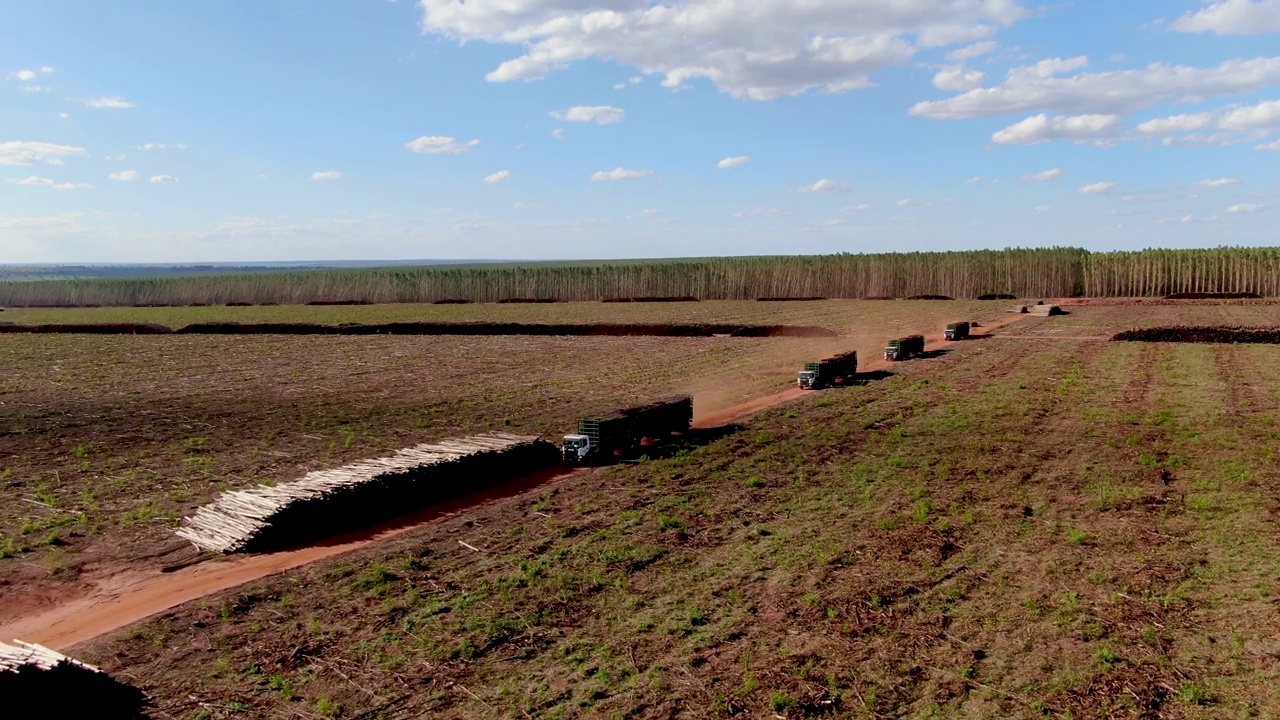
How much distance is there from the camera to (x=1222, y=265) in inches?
2422

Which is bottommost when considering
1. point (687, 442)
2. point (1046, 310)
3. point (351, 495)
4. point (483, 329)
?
point (687, 442)

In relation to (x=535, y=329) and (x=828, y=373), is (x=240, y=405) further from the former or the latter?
(x=535, y=329)

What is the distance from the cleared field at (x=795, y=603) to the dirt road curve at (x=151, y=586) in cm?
48

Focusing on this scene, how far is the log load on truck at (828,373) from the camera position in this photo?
881 inches

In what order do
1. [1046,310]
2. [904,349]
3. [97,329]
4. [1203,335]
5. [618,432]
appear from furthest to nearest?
[97,329] < [1046,310] < [1203,335] < [904,349] < [618,432]

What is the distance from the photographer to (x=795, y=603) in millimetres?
8531

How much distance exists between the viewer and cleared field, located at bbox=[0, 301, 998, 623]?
11.4 m

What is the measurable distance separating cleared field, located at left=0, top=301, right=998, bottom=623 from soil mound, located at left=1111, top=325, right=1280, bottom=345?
30.8 feet

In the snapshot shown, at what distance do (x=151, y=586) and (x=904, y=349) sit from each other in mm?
23728

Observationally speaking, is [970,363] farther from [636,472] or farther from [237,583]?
[237,583]

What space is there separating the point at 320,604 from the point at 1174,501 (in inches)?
424

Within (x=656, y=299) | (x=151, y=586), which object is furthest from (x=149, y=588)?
(x=656, y=299)

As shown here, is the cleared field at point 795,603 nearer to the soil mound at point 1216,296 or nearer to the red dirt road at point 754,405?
the red dirt road at point 754,405

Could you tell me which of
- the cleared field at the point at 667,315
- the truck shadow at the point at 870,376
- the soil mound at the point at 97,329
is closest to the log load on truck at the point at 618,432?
the truck shadow at the point at 870,376
